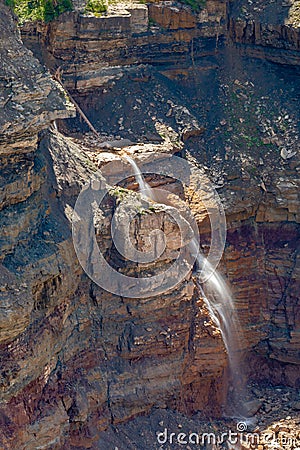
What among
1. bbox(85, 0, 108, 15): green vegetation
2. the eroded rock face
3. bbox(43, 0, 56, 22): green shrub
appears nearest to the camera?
the eroded rock face

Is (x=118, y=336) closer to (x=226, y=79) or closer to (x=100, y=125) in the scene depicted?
(x=100, y=125)

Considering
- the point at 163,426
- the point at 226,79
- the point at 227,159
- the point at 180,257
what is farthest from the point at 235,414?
the point at 226,79

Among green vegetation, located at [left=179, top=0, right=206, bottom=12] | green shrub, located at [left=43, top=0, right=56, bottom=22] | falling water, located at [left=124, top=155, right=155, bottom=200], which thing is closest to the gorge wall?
green vegetation, located at [left=179, top=0, right=206, bottom=12]

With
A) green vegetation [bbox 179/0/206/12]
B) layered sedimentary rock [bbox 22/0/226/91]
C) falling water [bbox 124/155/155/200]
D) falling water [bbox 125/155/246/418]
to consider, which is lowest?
falling water [bbox 125/155/246/418]

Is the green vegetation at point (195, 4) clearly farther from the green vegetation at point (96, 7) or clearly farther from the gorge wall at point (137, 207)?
the green vegetation at point (96, 7)

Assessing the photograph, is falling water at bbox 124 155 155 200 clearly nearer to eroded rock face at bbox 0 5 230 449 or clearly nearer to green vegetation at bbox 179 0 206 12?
eroded rock face at bbox 0 5 230 449

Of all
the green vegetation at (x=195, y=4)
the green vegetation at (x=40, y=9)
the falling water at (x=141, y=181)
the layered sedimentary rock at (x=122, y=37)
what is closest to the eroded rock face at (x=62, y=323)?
the falling water at (x=141, y=181)

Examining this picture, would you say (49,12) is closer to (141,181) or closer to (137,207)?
(141,181)
